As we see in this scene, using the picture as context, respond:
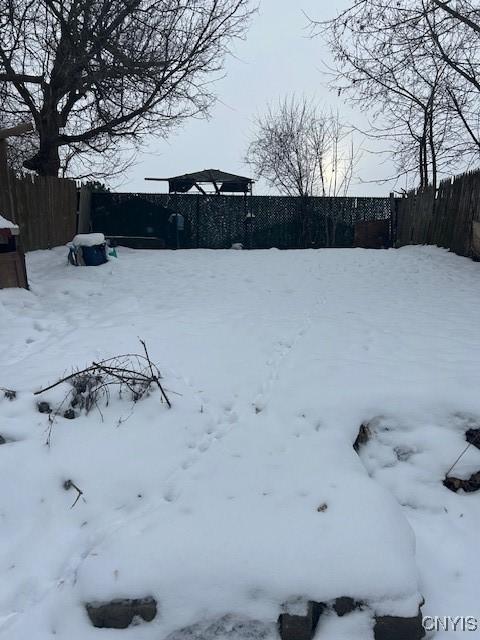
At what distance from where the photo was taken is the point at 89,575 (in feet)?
7.97

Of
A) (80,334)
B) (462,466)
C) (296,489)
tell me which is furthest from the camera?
(80,334)

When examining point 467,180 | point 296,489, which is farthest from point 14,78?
point 296,489

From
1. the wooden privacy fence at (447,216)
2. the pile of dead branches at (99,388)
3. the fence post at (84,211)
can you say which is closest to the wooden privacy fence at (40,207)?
the fence post at (84,211)

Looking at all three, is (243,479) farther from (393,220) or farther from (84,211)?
(393,220)

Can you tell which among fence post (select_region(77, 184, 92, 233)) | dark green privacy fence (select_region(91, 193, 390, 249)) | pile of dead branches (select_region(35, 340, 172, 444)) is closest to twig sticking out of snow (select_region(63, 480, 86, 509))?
pile of dead branches (select_region(35, 340, 172, 444))

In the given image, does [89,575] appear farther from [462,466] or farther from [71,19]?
[71,19]

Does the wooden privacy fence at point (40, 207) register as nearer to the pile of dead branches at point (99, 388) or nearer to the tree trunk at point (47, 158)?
the tree trunk at point (47, 158)

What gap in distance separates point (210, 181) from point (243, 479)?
44.5 feet

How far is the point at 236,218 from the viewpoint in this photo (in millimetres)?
15242

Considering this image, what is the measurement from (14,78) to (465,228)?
920 centimetres

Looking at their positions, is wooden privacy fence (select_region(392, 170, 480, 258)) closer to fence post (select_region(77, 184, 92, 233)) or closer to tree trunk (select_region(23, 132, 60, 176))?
fence post (select_region(77, 184, 92, 233))

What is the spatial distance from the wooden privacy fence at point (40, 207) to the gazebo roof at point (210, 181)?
3762 mm

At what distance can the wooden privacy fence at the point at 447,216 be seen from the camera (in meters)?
9.96

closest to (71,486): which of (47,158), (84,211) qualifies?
(47,158)
